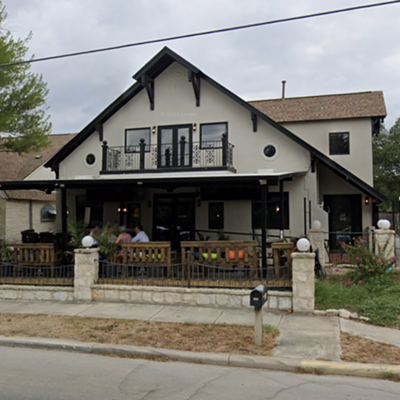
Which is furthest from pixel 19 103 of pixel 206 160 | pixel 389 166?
pixel 389 166

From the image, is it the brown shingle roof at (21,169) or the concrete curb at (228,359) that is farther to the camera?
the brown shingle roof at (21,169)

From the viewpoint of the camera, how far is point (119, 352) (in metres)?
6.11

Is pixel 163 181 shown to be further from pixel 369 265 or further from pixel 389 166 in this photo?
pixel 389 166

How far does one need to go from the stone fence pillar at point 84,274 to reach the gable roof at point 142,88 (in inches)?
286

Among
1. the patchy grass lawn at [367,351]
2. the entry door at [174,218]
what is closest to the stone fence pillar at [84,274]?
the entry door at [174,218]

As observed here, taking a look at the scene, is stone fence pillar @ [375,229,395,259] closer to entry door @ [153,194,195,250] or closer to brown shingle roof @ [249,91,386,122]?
entry door @ [153,194,195,250]

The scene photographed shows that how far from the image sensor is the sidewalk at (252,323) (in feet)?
18.7

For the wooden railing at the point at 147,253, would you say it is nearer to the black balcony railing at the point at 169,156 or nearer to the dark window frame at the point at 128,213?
the black balcony railing at the point at 169,156

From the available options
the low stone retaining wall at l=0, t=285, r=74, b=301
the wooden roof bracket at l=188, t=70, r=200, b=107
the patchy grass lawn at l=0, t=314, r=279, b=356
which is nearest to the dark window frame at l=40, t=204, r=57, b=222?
the wooden roof bracket at l=188, t=70, r=200, b=107

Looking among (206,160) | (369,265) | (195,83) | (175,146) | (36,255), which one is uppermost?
(195,83)

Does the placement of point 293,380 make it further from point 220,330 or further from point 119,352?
point 119,352

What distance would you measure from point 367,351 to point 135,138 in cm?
1136

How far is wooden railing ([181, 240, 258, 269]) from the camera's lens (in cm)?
928

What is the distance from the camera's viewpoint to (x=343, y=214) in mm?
15617
